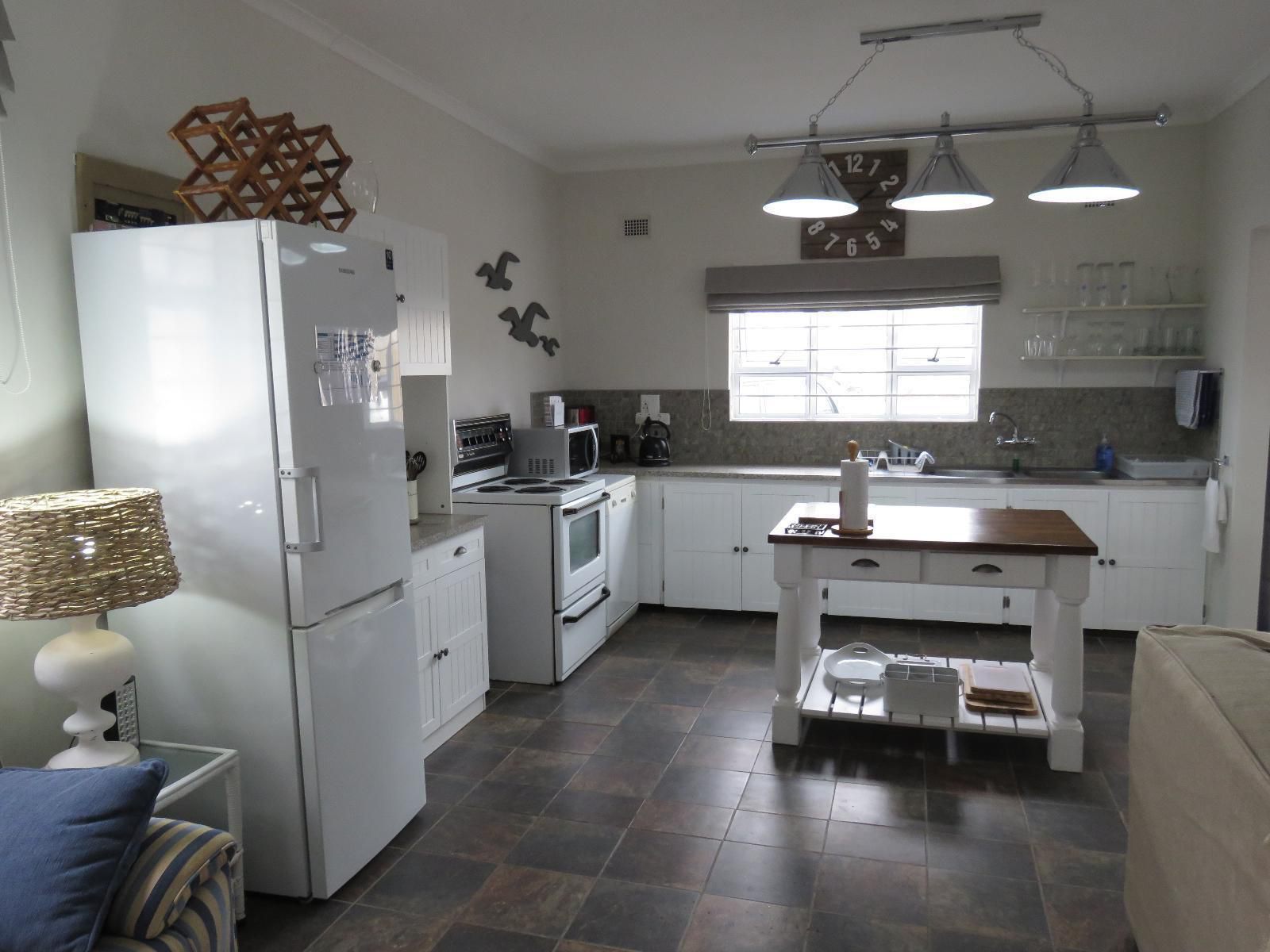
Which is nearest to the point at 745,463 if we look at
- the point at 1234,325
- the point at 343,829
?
the point at 1234,325

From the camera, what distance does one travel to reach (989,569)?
343 cm

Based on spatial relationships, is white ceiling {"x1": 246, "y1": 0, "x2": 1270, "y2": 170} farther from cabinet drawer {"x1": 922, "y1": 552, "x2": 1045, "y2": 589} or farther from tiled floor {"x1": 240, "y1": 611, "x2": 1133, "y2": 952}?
tiled floor {"x1": 240, "y1": 611, "x2": 1133, "y2": 952}

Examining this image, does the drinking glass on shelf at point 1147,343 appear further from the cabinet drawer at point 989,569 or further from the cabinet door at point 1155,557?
the cabinet drawer at point 989,569

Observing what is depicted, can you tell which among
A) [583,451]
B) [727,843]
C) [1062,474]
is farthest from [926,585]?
[727,843]

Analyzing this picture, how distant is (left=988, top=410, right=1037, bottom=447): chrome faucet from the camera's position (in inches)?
216

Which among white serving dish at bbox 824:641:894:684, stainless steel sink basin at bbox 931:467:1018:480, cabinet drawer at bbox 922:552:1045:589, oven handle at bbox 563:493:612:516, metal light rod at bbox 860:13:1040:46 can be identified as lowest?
white serving dish at bbox 824:641:894:684

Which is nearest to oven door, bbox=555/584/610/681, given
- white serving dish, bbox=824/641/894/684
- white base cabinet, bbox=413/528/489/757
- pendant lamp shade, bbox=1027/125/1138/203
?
white base cabinet, bbox=413/528/489/757

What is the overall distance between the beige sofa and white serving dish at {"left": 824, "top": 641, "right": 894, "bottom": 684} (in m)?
1.53

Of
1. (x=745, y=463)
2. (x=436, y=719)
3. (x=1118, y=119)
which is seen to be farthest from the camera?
(x=745, y=463)

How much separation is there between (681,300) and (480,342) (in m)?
1.58

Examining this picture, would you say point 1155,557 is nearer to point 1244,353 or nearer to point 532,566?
point 1244,353

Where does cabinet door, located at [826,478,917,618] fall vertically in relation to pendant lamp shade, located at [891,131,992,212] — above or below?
below

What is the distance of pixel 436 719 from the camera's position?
12.0 feet

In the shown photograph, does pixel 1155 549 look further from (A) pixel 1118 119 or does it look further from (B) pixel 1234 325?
(A) pixel 1118 119
